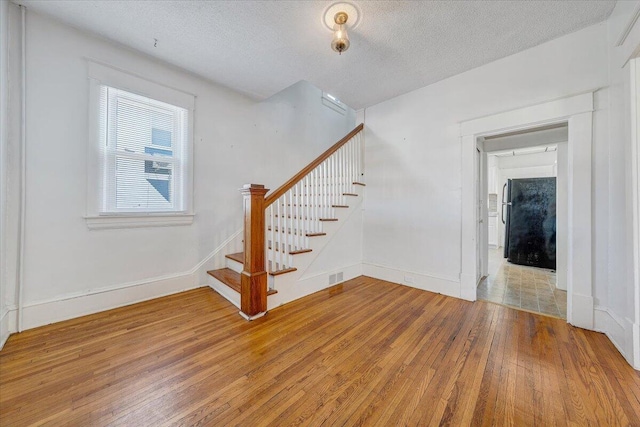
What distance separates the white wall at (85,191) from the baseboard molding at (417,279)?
7.09ft

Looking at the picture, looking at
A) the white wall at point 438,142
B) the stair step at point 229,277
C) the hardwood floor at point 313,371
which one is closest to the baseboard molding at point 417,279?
the white wall at point 438,142

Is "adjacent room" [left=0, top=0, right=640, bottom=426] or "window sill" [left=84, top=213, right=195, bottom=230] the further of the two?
"window sill" [left=84, top=213, right=195, bottom=230]

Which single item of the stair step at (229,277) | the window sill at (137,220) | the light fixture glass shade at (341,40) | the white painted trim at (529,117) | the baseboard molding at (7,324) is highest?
the light fixture glass shade at (341,40)

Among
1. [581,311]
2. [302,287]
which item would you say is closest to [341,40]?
[302,287]

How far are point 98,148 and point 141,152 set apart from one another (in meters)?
0.35

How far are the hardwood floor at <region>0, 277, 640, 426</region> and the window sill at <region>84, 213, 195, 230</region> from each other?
2.87 feet

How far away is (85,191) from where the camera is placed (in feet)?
7.55

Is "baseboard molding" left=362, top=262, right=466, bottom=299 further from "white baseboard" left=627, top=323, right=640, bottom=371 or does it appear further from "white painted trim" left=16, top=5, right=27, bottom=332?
"white painted trim" left=16, top=5, right=27, bottom=332

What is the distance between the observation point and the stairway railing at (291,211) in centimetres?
234

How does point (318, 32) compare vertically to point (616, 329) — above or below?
above

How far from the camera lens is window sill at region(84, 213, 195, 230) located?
2.37 m

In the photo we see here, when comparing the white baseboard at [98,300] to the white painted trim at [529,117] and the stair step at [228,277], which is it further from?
the white painted trim at [529,117]

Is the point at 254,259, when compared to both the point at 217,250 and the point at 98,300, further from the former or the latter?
the point at 98,300

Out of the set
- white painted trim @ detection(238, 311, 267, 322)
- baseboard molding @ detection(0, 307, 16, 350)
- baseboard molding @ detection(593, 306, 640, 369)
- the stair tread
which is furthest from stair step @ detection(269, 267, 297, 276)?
baseboard molding @ detection(593, 306, 640, 369)
